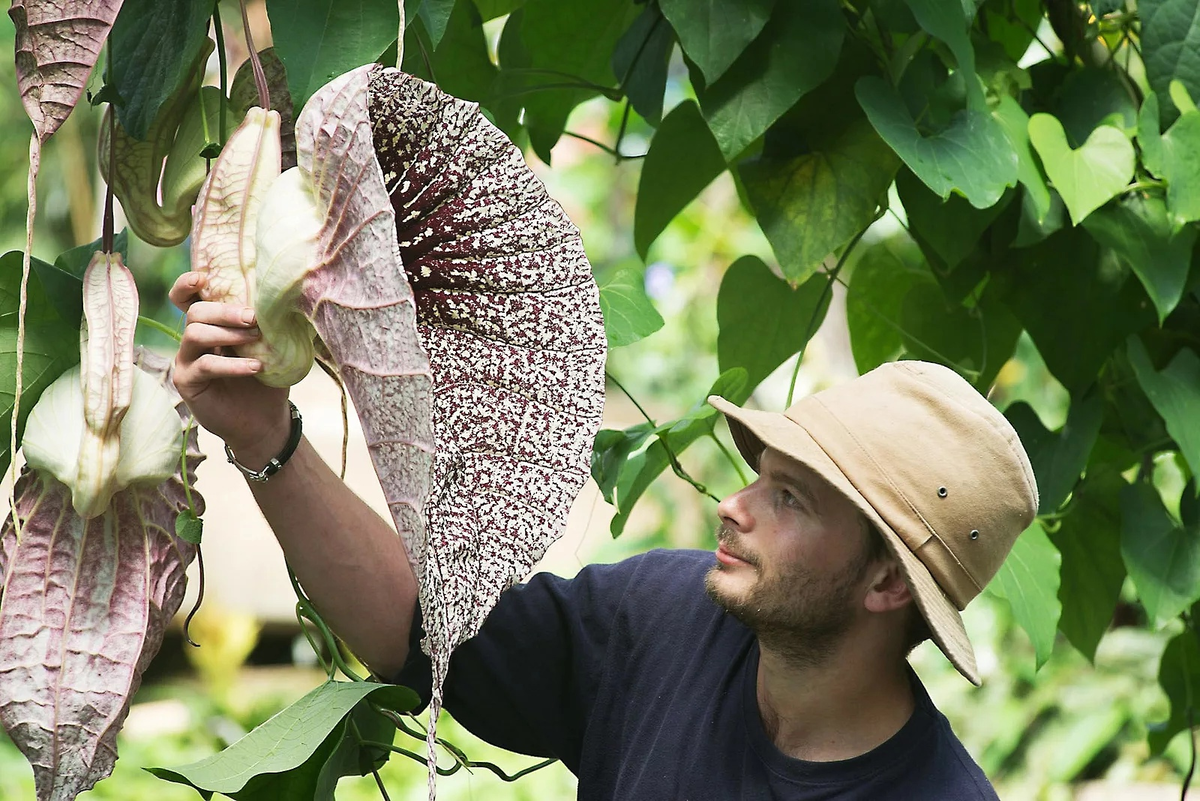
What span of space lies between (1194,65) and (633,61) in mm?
462

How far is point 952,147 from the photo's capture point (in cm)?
90

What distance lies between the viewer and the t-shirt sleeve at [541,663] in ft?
3.36

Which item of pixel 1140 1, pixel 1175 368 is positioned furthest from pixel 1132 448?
pixel 1140 1

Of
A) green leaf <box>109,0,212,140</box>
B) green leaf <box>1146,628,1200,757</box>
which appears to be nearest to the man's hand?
green leaf <box>109,0,212,140</box>

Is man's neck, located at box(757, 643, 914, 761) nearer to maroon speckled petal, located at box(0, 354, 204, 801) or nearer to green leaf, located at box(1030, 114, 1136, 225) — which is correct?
green leaf, located at box(1030, 114, 1136, 225)

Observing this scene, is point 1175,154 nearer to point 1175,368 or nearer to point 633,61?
point 1175,368

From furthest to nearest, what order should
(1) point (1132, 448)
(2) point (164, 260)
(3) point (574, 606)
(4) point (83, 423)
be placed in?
(2) point (164, 260) → (1) point (1132, 448) → (3) point (574, 606) → (4) point (83, 423)

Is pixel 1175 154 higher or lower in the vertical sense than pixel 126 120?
lower

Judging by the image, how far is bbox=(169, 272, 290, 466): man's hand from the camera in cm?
56

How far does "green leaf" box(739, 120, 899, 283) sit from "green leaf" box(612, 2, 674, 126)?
0.13 metres

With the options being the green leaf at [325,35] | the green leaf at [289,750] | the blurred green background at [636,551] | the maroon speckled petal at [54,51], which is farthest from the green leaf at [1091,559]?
the blurred green background at [636,551]

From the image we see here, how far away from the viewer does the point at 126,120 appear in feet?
2.13

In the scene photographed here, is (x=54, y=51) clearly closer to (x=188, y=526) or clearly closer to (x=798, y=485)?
(x=188, y=526)

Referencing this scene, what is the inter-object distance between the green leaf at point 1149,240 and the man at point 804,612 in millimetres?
181
